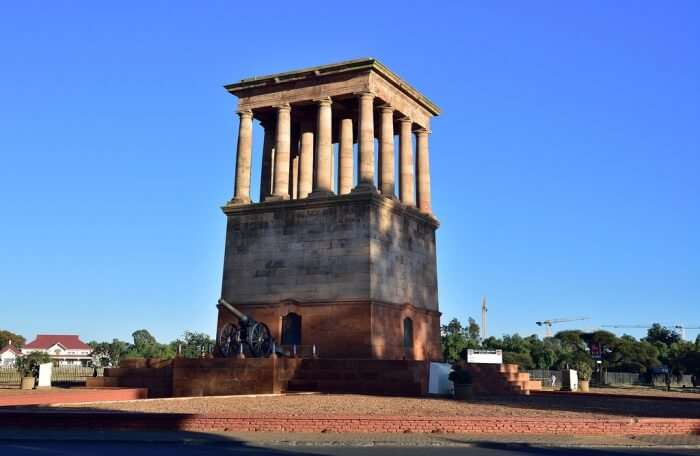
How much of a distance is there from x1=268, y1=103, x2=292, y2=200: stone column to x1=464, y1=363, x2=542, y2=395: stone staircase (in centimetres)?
1443

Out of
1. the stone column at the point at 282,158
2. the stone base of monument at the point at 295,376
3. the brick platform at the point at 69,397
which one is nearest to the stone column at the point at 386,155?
the stone column at the point at 282,158

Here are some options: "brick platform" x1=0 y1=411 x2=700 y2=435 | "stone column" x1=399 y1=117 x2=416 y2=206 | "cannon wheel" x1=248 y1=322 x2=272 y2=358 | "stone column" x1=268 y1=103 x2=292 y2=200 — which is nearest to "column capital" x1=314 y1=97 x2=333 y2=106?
"stone column" x1=268 y1=103 x2=292 y2=200

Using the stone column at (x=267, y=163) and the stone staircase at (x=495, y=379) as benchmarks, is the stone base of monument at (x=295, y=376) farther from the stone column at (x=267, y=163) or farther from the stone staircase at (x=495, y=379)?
the stone column at (x=267, y=163)

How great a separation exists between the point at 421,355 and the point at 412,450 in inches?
995

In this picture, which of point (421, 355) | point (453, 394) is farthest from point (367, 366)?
point (421, 355)

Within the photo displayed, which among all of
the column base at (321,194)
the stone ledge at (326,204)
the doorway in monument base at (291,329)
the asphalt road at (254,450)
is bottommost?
the asphalt road at (254,450)

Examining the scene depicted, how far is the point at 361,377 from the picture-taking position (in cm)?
3186

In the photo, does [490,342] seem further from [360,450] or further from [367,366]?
[360,450]

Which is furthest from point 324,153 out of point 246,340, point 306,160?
point 246,340

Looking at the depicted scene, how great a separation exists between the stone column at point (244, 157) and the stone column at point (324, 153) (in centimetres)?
446

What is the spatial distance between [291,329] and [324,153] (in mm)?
9938

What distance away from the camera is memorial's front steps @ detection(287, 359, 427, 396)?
31.2m

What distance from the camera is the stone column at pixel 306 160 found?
42125mm

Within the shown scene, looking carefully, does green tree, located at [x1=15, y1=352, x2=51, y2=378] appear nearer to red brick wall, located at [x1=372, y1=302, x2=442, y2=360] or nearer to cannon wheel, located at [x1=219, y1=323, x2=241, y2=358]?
cannon wheel, located at [x1=219, y1=323, x2=241, y2=358]
